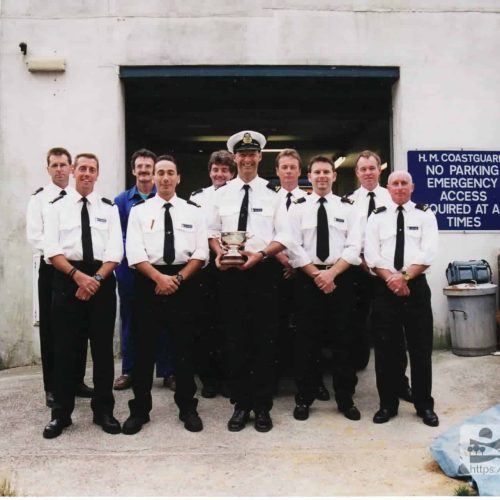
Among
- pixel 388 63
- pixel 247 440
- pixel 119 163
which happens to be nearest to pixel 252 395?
pixel 247 440

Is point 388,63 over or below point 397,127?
over

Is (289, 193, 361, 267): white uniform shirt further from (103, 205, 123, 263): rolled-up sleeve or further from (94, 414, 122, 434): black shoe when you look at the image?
(94, 414, 122, 434): black shoe

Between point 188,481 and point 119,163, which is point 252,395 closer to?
point 188,481

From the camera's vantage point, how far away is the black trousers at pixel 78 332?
13.4ft

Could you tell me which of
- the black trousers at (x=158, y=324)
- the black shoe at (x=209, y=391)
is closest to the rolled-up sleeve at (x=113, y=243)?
the black trousers at (x=158, y=324)

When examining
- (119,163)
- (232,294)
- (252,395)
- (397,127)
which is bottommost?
(252,395)

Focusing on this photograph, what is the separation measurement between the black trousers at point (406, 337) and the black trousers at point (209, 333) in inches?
58.4

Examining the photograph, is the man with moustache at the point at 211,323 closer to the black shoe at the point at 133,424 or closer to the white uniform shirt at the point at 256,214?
the white uniform shirt at the point at 256,214

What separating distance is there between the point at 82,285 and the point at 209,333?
1.49m

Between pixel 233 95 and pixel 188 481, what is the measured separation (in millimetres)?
5507

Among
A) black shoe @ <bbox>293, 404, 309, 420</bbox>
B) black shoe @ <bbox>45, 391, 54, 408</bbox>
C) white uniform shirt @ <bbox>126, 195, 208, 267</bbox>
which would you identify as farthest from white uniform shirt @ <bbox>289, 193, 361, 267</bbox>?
black shoe @ <bbox>45, 391, 54, 408</bbox>

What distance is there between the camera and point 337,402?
4574 mm

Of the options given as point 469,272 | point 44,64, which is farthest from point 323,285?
point 44,64

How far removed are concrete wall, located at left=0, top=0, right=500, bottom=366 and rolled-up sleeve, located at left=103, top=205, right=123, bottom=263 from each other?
2.33 metres
